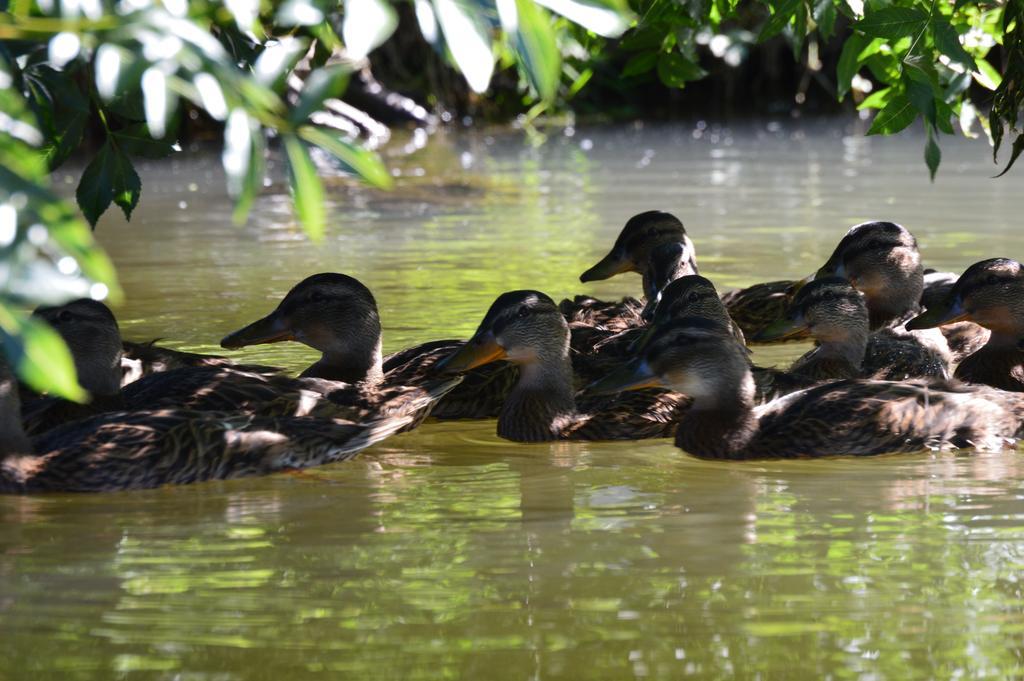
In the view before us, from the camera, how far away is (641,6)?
7262 millimetres

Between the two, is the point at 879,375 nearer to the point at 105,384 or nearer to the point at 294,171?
the point at 105,384

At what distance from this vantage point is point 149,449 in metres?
6.38

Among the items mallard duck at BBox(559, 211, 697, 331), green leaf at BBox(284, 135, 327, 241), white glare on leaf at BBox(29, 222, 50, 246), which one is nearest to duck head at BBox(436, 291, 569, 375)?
mallard duck at BBox(559, 211, 697, 331)

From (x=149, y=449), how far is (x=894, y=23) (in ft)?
10.2

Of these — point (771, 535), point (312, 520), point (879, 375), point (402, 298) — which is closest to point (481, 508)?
point (312, 520)

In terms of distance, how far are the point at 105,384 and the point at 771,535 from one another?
3.36 metres

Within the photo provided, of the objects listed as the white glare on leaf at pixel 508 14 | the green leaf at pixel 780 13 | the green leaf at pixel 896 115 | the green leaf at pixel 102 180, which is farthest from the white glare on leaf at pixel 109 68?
the green leaf at pixel 896 115

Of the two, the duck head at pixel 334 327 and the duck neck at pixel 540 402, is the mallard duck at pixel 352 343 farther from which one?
the duck neck at pixel 540 402

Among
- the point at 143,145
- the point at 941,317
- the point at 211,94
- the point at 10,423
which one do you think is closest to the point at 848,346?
the point at 941,317

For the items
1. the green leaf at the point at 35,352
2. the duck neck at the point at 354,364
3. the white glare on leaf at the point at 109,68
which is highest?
the white glare on leaf at the point at 109,68

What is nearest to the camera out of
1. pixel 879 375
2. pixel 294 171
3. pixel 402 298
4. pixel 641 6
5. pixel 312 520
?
pixel 294 171

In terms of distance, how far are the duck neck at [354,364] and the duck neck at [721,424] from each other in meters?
1.67

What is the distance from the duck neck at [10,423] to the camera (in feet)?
21.0

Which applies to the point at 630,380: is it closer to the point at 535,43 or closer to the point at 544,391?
the point at 544,391
